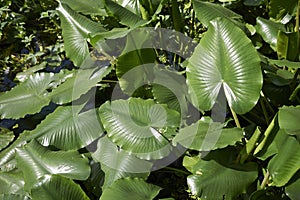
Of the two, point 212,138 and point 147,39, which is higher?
point 147,39

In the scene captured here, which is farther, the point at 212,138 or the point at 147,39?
the point at 147,39

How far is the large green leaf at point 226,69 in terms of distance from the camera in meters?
1.32

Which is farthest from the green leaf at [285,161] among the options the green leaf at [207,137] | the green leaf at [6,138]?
the green leaf at [6,138]

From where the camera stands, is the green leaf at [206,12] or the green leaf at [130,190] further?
the green leaf at [206,12]

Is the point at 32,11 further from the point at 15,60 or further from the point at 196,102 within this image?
the point at 196,102

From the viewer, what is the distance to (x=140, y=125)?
141cm

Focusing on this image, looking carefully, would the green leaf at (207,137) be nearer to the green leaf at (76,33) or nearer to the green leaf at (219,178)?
the green leaf at (219,178)

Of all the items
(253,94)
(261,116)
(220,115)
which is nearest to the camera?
(253,94)

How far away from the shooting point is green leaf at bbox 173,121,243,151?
1294 mm

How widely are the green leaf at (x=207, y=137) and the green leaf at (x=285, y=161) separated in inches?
4.1

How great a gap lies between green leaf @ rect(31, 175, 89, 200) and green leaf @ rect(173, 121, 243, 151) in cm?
29

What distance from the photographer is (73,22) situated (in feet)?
5.64

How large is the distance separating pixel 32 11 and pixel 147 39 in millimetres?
1235

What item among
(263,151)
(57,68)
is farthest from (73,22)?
(263,151)
